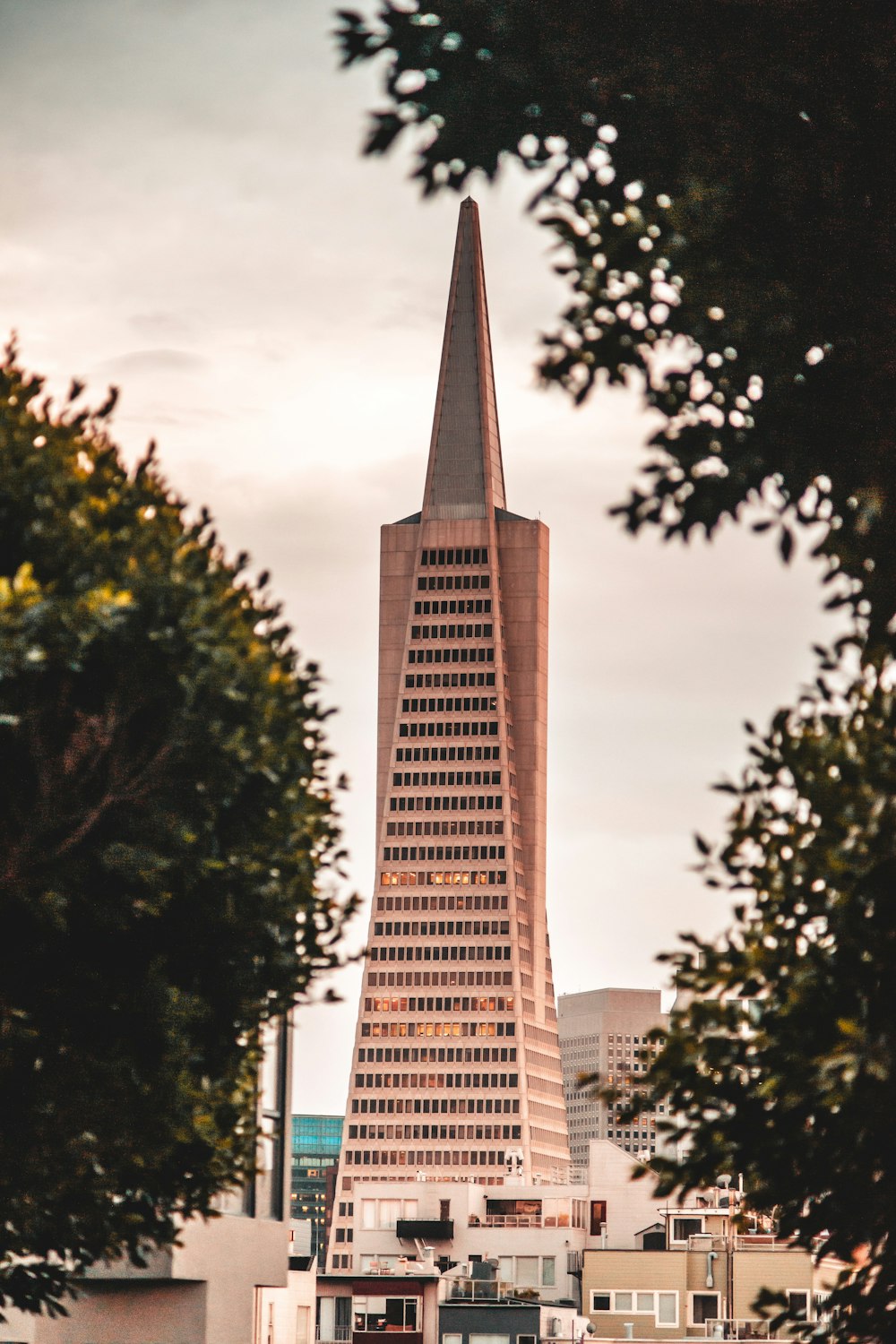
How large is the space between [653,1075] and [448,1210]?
5888 inches

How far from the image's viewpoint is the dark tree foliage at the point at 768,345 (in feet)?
36.9

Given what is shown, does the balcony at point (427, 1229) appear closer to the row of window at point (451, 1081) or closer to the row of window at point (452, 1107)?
the row of window at point (452, 1107)

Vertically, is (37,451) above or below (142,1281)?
above

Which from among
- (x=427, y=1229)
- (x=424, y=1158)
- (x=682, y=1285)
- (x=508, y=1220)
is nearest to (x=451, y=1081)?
(x=424, y=1158)


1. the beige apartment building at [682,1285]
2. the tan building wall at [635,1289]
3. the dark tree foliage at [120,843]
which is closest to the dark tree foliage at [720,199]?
the dark tree foliage at [120,843]

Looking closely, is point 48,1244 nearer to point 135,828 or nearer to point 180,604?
point 135,828

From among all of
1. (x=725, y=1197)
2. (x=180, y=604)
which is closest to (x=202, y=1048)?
(x=180, y=604)

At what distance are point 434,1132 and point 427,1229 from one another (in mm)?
42564

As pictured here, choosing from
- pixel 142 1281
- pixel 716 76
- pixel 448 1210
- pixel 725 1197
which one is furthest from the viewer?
pixel 448 1210

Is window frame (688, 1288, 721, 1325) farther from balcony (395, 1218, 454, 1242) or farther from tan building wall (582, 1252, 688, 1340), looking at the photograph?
balcony (395, 1218, 454, 1242)

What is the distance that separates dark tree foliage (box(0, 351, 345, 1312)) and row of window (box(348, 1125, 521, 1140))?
179m

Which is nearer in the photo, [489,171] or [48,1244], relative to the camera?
[489,171]

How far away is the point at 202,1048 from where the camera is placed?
18.1m

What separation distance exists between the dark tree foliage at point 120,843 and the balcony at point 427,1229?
460 ft
